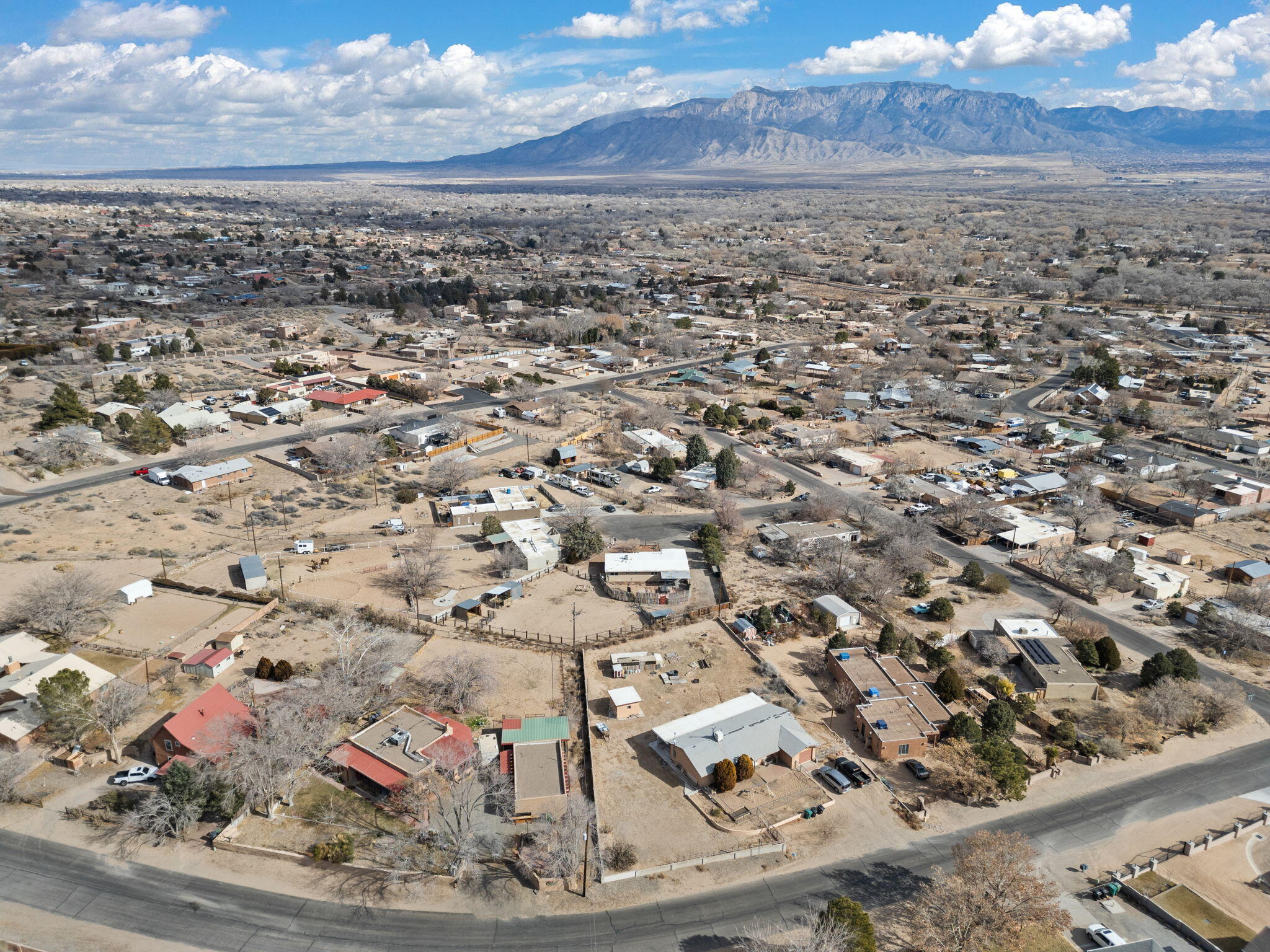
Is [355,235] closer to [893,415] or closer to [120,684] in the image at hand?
[893,415]

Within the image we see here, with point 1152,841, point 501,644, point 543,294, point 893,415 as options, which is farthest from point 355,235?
point 1152,841

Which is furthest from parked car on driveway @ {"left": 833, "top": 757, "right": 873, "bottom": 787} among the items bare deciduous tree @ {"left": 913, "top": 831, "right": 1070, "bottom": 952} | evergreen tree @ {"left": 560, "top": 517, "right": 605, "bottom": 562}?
evergreen tree @ {"left": 560, "top": 517, "right": 605, "bottom": 562}

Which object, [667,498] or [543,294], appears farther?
[543,294]

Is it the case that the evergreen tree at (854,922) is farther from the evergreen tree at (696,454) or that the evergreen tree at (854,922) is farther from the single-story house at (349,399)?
the single-story house at (349,399)

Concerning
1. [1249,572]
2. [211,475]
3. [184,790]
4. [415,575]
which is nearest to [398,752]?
[184,790]

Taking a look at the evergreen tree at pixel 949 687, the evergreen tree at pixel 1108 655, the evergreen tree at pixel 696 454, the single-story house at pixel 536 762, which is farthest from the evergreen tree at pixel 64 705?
the evergreen tree at pixel 1108 655
